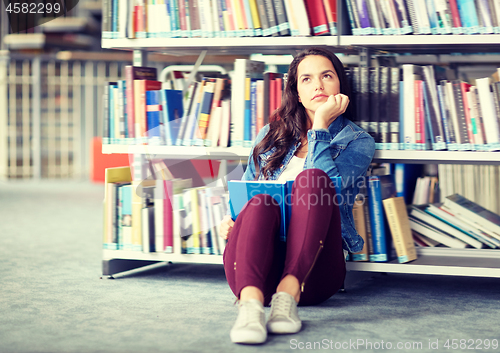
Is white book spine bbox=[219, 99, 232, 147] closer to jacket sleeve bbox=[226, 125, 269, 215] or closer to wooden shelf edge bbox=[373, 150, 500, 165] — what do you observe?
jacket sleeve bbox=[226, 125, 269, 215]

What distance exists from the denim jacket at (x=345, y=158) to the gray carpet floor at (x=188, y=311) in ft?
0.95

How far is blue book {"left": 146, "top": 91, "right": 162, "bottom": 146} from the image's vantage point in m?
2.25

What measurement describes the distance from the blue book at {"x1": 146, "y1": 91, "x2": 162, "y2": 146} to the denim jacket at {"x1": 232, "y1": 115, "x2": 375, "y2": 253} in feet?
1.64

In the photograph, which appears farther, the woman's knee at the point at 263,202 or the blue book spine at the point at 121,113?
the blue book spine at the point at 121,113

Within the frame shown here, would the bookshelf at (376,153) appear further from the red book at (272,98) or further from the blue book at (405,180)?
the blue book at (405,180)

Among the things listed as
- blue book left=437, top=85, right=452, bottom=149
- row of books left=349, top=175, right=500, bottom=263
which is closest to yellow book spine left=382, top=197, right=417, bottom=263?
row of books left=349, top=175, right=500, bottom=263

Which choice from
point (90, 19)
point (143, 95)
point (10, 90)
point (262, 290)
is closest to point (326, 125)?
point (262, 290)

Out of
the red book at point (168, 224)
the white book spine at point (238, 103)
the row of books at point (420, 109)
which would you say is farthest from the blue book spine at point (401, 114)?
the red book at point (168, 224)

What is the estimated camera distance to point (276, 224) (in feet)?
5.59

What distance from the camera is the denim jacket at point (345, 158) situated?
6.10 ft

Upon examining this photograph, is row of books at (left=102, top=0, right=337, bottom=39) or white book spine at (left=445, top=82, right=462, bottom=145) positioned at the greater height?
row of books at (left=102, top=0, right=337, bottom=39)

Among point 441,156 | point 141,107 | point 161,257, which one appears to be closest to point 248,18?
point 141,107

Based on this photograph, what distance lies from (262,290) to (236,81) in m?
0.89

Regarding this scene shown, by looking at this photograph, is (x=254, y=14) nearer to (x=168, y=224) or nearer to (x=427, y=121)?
(x=427, y=121)
